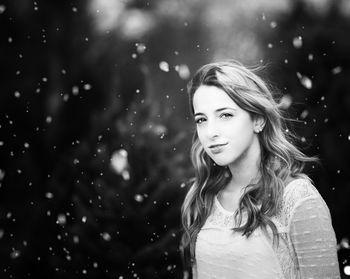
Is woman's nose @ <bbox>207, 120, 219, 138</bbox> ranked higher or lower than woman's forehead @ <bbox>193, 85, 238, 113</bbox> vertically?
lower

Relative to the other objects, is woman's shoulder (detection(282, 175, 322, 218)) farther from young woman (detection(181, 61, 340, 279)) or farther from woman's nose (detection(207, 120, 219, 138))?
woman's nose (detection(207, 120, 219, 138))

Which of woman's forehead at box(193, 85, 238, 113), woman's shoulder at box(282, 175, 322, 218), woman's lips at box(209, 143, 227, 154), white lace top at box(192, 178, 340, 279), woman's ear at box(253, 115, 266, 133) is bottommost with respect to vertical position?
white lace top at box(192, 178, 340, 279)

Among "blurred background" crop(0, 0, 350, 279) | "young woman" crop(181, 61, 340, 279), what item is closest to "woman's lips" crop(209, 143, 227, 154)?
"young woman" crop(181, 61, 340, 279)

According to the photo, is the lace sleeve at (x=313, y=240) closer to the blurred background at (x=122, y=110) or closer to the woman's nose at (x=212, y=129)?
the woman's nose at (x=212, y=129)

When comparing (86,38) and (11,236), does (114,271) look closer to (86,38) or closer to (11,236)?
(11,236)

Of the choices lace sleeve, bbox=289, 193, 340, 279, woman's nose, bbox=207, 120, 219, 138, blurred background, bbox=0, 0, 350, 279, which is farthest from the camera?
blurred background, bbox=0, 0, 350, 279

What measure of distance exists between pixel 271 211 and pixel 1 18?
88 cm

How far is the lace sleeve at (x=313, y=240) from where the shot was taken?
707 mm

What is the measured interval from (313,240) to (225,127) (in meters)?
0.25

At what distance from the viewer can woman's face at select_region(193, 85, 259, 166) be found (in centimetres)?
81

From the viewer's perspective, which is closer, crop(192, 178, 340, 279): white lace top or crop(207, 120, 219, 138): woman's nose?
crop(192, 178, 340, 279): white lace top

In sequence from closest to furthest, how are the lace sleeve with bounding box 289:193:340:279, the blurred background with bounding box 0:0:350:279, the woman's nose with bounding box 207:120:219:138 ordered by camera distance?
1. the lace sleeve with bounding box 289:193:340:279
2. the woman's nose with bounding box 207:120:219:138
3. the blurred background with bounding box 0:0:350:279

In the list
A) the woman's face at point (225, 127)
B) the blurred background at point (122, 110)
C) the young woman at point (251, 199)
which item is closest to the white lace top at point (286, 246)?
the young woman at point (251, 199)

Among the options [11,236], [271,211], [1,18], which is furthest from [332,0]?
[11,236]
